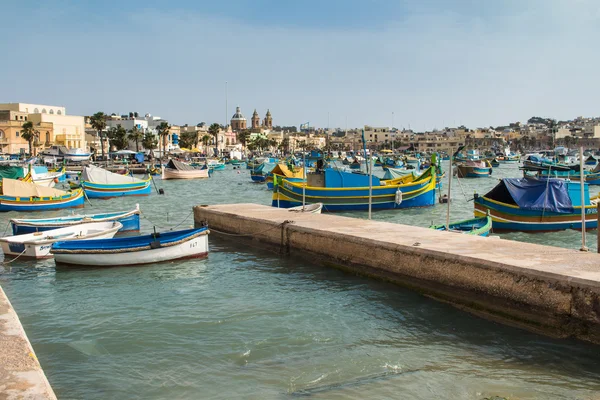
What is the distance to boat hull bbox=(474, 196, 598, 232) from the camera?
72.1 feet

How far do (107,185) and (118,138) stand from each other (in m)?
68.6

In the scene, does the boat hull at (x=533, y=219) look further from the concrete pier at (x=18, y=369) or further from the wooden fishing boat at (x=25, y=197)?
the wooden fishing boat at (x=25, y=197)

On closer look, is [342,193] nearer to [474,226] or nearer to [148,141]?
[474,226]

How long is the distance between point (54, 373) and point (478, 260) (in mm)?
7180

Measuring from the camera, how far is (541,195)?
2183 centimetres

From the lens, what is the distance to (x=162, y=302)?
1206 centimetres

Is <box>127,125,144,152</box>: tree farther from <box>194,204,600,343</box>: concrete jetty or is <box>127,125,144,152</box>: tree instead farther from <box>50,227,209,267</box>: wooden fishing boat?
<box>194,204,600,343</box>: concrete jetty

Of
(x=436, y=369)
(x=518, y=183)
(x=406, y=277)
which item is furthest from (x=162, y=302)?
(x=518, y=183)

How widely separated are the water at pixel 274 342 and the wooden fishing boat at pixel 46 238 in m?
2.01

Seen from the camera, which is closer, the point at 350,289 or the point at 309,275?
the point at 350,289

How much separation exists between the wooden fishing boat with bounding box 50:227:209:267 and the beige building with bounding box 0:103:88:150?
8904cm

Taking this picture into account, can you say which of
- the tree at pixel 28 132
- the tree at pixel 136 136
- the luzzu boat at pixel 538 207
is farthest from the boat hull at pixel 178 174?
the luzzu boat at pixel 538 207

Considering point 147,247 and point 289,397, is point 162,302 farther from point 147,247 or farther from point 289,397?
point 289,397

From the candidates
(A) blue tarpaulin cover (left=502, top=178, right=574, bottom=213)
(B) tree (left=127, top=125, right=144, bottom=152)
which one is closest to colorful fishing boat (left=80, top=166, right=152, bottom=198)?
(A) blue tarpaulin cover (left=502, top=178, right=574, bottom=213)
